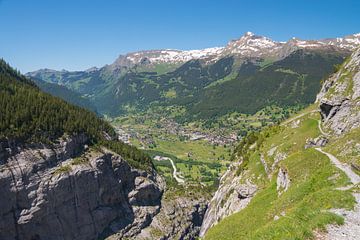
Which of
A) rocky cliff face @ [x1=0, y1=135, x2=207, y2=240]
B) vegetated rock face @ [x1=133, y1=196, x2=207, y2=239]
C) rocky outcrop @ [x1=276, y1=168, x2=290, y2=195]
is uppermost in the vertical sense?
rocky outcrop @ [x1=276, y1=168, x2=290, y2=195]

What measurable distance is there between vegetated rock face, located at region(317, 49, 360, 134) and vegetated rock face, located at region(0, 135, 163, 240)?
8434 centimetres

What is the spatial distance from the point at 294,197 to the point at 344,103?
1806 inches

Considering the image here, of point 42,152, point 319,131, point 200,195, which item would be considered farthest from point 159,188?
point 319,131

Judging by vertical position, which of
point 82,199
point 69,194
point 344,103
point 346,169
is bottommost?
point 82,199

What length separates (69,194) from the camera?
117688 mm

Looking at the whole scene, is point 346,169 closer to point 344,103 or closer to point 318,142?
point 318,142

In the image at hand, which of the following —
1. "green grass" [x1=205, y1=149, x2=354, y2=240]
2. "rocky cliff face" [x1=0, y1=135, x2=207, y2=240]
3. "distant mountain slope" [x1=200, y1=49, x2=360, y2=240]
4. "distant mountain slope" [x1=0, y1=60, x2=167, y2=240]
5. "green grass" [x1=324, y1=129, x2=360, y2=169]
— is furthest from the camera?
"distant mountain slope" [x1=0, y1=60, x2=167, y2=240]

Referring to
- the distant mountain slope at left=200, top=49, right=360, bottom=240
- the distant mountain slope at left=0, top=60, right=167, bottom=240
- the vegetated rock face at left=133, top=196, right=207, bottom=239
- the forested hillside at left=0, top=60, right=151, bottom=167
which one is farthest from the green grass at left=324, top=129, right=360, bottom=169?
the forested hillside at left=0, top=60, right=151, bottom=167

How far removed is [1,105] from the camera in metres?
125

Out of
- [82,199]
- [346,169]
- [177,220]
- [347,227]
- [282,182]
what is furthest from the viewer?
[177,220]

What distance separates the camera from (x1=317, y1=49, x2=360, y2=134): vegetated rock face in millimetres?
72375

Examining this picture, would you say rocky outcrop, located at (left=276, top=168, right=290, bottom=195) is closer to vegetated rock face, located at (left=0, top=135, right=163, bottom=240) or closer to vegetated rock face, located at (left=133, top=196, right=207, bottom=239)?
vegetated rock face, located at (left=0, top=135, right=163, bottom=240)

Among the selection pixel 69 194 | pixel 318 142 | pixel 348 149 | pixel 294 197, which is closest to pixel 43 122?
pixel 69 194

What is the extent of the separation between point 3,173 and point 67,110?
5018 cm
